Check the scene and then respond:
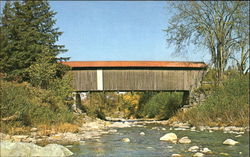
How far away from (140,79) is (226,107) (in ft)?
28.1

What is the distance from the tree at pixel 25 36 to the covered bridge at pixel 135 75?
131 inches

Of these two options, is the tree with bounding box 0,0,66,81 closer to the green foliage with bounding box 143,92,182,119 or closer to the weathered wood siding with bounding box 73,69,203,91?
the weathered wood siding with bounding box 73,69,203,91

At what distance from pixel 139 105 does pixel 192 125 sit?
1835 centimetres

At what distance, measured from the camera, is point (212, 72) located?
26516mm

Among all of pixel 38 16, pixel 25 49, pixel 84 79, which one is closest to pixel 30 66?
pixel 25 49

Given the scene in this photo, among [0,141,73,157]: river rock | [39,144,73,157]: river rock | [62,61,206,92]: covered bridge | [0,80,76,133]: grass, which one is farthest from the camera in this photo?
[62,61,206,92]: covered bridge

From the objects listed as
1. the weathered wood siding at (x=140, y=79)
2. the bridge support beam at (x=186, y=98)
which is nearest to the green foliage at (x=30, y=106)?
the weathered wood siding at (x=140, y=79)

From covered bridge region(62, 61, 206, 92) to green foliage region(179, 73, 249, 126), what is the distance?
3.26m

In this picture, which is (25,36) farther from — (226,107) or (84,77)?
(226,107)

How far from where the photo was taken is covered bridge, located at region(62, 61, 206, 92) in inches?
1011

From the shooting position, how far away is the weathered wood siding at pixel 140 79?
25.8 metres

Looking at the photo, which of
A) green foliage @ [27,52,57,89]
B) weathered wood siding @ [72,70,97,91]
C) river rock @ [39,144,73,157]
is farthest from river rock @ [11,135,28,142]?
weathered wood siding @ [72,70,97,91]

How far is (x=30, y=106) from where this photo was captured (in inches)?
620

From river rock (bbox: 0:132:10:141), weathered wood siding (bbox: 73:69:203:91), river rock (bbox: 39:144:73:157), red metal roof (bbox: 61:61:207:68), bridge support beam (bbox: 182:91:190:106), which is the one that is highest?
red metal roof (bbox: 61:61:207:68)
